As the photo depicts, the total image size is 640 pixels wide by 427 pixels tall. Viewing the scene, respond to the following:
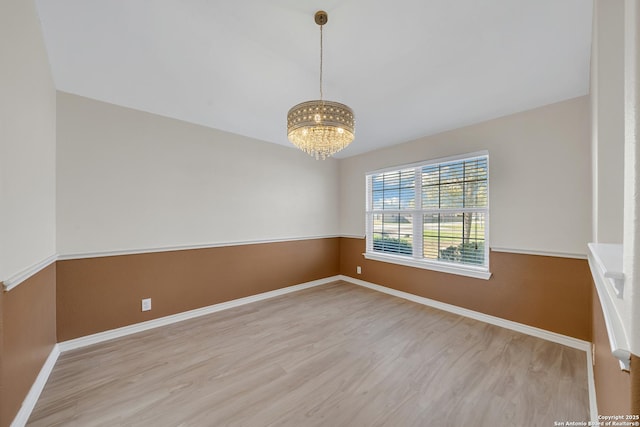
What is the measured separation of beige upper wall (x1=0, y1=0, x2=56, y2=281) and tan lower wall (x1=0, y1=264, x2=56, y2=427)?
166 mm

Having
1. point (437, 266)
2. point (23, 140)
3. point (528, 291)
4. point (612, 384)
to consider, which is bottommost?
point (528, 291)

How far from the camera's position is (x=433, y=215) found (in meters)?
3.46

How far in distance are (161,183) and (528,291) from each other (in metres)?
4.27

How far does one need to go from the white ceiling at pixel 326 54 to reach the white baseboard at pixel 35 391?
239 centimetres

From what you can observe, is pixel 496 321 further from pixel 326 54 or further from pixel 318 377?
pixel 326 54

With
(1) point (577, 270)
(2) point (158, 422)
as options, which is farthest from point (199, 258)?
(1) point (577, 270)

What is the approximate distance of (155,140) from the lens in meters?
2.75

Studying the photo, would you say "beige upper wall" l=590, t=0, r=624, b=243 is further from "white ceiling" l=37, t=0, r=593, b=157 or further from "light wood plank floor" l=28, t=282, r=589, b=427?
"light wood plank floor" l=28, t=282, r=589, b=427

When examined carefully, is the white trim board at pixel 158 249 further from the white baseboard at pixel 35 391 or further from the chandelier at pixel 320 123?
the chandelier at pixel 320 123

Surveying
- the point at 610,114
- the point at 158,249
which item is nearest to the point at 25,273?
the point at 158,249

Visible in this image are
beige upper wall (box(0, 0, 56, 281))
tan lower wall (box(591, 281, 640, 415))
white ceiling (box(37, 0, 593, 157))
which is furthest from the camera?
white ceiling (box(37, 0, 593, 157))

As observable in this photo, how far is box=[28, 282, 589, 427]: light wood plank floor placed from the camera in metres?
1.55

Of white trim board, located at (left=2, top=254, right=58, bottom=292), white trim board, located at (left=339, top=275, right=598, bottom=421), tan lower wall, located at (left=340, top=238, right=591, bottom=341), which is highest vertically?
white trim board, located at (left=2, top=254, right=58, bottom=292)

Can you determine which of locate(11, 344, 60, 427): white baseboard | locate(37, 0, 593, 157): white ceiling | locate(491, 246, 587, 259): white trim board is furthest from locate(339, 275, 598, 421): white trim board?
locate(11, 344, 60, 427): white baseboard
